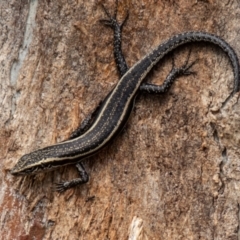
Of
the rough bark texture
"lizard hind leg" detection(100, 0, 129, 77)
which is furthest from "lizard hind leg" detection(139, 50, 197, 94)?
"lizard hind leg" detection(100, 0, 129, 77)

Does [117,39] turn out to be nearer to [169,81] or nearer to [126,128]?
[169,81]

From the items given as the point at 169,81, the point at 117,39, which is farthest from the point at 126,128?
the point at 117,39

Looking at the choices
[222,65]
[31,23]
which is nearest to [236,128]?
[222,65]

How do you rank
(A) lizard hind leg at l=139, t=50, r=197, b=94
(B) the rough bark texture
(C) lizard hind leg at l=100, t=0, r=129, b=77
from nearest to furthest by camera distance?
(B) the rough bark texture
(A) lizard hind leg at l=139, t=50, r=197, b=94
(C) lizard hind leg at l=100, t=0, r=129, b=77

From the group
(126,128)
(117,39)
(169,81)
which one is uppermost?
(117,39)

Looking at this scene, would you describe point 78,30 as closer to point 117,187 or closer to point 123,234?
point 117,187

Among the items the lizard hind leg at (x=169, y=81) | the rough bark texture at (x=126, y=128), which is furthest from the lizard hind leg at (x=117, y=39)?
the lizard hind leg at (x=169, y=81)

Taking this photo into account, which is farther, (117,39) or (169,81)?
(117,39)

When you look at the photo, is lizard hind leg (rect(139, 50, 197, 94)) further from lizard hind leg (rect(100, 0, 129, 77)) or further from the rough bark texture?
lizard hind leg (rect(100, 0, 129, 77))
